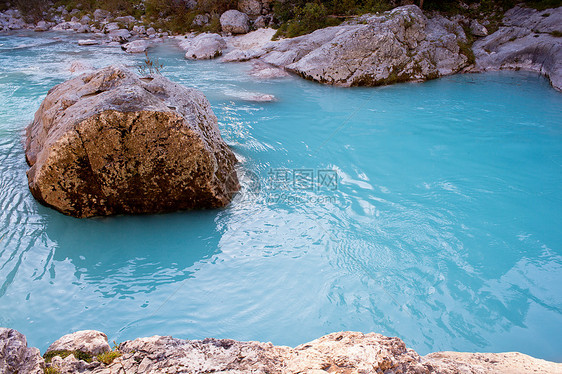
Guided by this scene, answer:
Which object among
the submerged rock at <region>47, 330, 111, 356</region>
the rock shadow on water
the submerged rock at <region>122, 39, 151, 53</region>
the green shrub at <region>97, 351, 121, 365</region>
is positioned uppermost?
the submerged rock at <region>122, 39, 151, 53</region>

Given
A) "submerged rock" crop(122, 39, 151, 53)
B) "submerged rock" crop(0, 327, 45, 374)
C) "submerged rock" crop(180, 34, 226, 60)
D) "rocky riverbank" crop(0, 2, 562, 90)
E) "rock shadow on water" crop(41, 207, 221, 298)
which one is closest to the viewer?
"submerged rock" crop(0, 327, 45, 374)

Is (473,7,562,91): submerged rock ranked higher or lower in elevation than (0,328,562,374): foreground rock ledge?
higher

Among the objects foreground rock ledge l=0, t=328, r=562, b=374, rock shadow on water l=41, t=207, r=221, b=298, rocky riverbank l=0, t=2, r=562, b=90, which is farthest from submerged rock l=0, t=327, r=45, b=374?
rocky riverbank l=0, t=2, r=562, b=90

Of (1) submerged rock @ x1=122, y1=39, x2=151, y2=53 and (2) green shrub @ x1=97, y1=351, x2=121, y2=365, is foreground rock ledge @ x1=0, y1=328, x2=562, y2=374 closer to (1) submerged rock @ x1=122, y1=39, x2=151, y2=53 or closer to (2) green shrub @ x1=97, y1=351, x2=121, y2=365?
(2) green shrub @ x1=97, y1=351, x2=121, y2=365

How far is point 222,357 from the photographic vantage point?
1886mm

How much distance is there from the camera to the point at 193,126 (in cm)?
478

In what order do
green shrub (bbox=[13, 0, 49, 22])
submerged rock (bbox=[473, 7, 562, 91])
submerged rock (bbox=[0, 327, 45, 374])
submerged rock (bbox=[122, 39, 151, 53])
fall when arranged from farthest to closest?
1. green shrub (bbox=[13, 0, 49, 22])
2. submerged rock (bbox=[122, 39, 151, 53])
3. submerged rock (bbox=[473, 7, 562, 91])
4. submerged rock (bbox=[0, 327, 45, 374])

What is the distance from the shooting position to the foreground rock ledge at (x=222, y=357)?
172 cm

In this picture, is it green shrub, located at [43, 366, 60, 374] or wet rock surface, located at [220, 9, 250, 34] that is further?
wet rock surface, located at [220, 9, 250, 34]

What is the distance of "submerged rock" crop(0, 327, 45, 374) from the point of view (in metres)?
1.61

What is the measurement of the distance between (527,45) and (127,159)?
600 inches

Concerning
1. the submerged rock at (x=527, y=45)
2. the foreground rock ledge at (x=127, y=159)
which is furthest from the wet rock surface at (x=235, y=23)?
the foreground rock ledge at (x=127, y=159)

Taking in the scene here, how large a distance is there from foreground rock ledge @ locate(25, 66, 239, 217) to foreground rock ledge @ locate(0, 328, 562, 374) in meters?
2.92

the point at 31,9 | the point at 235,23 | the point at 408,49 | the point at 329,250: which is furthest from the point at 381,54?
the point at 31,9
